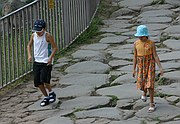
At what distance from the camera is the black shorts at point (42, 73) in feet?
24.4

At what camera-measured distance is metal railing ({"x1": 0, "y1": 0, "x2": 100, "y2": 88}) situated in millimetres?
8508

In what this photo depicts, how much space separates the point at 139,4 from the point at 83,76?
6.32 m

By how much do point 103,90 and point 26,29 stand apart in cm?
204

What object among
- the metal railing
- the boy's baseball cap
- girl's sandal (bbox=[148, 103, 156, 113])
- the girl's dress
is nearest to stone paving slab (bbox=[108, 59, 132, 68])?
the metal railing

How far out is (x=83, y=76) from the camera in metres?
8.88

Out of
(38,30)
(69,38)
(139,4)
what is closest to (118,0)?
(139,4)

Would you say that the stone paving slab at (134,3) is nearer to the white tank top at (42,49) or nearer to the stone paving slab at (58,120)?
the white tank top at (42,49)

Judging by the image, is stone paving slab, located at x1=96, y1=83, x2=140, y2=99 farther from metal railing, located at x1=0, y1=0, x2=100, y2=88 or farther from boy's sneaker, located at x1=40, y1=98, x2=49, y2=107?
metal railing, located at x1=0, y1=0, x2=100, y2=88

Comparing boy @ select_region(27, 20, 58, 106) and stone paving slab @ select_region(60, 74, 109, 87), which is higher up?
boy @ select_region(27, 20, 58, 106)

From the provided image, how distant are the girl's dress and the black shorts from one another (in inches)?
52.3

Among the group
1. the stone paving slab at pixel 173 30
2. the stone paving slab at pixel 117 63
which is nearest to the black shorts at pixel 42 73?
the stone paving slab at pixel 117 63

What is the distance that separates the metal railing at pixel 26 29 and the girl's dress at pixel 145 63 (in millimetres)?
2461

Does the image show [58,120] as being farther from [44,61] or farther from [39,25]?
[39,25]

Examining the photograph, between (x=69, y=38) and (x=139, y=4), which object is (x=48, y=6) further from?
(x=139, y=4)
